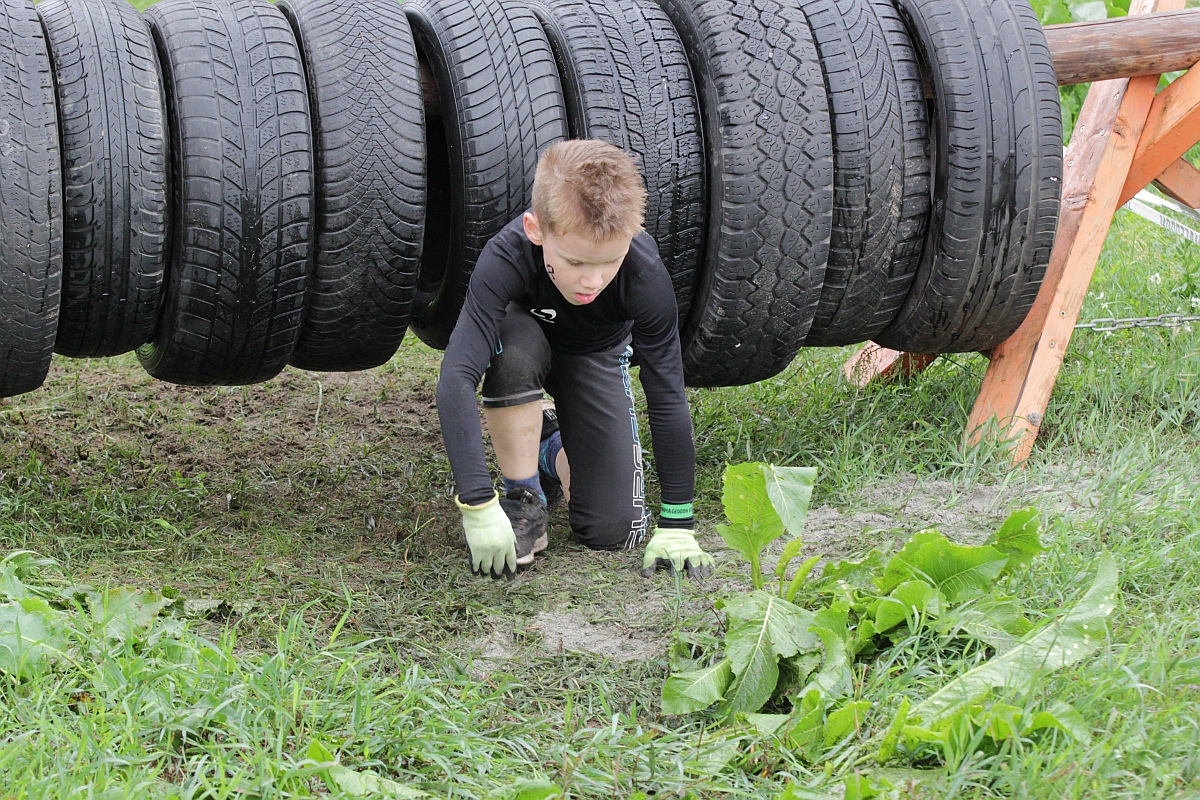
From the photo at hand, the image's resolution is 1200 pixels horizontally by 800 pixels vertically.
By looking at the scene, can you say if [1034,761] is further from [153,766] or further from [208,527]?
[208,527]

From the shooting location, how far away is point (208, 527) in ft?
11.7

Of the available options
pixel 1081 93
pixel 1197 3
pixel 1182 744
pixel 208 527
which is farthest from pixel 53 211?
pixel 1197 3

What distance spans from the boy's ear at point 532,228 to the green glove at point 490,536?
0.71 meters

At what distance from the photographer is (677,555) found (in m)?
3.16

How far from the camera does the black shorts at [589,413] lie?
3.41 meters

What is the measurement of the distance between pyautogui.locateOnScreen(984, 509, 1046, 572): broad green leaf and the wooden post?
1.34 m

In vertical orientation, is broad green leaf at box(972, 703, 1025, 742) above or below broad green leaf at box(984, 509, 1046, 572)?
below

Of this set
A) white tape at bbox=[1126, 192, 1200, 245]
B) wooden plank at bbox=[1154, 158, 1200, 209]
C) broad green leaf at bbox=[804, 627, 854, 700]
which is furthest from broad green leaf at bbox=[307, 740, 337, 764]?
white tape at bbox=[1126, 192, 1200, 245]

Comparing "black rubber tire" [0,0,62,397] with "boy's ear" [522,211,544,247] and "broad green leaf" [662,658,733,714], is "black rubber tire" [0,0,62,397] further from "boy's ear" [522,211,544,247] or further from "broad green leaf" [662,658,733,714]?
"broad green leaf" [662,658,733,714]

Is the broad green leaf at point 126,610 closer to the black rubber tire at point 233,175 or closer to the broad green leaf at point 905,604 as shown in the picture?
the black rubber tire at point 233,175

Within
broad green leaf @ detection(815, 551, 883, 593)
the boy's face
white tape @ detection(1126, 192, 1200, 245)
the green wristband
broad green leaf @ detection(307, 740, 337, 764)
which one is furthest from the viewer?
white tape @ detection(1126, 192, 1200, 245)

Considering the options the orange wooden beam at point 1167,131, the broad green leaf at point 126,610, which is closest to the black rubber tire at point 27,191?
the broad green leaf at point 126,610

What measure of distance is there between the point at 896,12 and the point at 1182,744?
8.18ft

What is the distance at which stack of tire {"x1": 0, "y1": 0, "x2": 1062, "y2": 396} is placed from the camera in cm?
313
